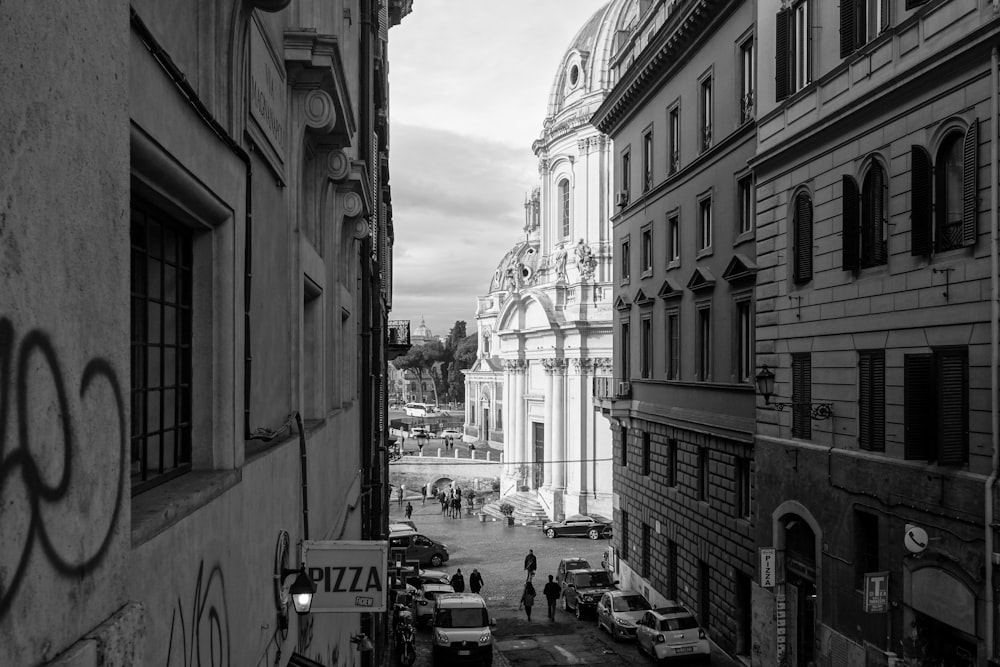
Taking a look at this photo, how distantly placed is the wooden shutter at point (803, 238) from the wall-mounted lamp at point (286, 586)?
13.1 metres

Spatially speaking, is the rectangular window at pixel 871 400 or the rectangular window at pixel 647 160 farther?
the rectangular window at pixel 647 160

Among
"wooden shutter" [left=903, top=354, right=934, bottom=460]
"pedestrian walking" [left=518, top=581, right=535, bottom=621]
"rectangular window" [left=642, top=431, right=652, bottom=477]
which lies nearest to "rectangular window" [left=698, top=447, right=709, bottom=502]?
"rectangular window" [left=642, top=431, right=652, bottom=477]

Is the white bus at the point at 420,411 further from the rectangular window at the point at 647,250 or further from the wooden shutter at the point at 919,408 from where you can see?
the wooden shutter at the point at 919,408

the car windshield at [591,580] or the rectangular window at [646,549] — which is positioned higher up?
the rectangular window at [646,549]

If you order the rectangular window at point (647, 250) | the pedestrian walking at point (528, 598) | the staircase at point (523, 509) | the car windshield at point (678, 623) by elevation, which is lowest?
the staircase at point (523, 509)

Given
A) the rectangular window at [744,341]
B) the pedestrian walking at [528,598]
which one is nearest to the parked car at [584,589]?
the pedestrian walking at [528,598]

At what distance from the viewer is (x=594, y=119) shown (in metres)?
32.8

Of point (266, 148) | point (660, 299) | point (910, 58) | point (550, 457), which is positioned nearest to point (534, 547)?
point (550, 457)

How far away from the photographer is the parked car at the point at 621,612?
2430 centimetres

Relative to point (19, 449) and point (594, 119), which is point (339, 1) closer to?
point (19, 449)

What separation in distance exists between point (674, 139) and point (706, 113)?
2.68m

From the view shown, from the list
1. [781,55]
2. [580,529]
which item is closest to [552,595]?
[781,55]

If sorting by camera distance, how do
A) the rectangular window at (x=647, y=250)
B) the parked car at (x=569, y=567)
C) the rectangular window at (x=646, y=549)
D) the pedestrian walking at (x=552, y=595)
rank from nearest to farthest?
1. the pedestrian walking at (x=552, y=595)
2. the rectangular window at (x=647, y=250)
3. the rectangular window at (x=646, y=549)
4. the parked car at (x=569, y=567)

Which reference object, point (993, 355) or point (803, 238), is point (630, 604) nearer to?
point (803, 238)
